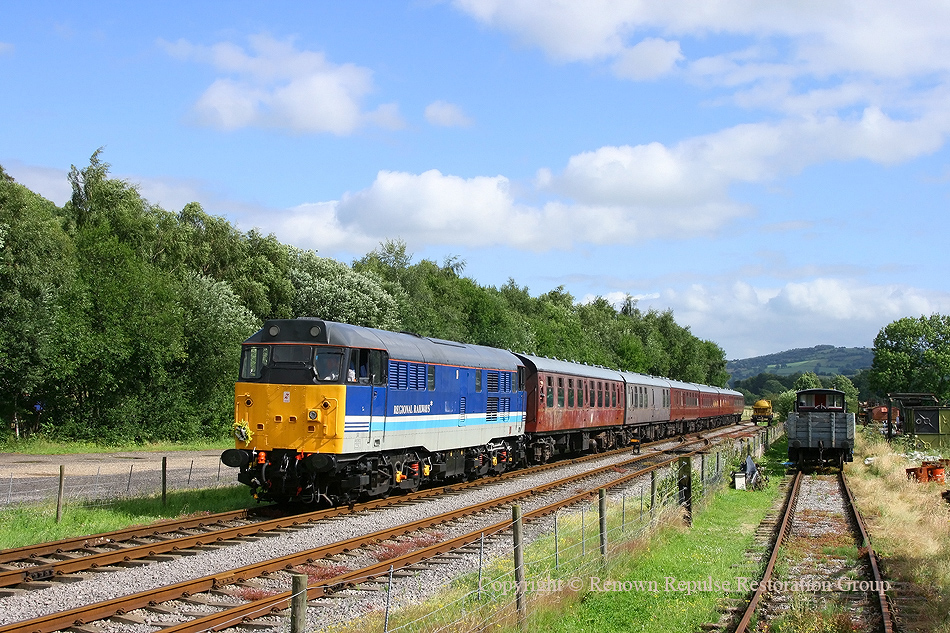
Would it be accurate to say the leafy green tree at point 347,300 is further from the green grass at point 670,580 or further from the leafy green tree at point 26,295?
the green grass at point 670,580

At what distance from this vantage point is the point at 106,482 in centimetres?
2364

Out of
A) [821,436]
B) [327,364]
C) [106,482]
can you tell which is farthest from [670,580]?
[821,436]

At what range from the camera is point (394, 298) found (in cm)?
5781

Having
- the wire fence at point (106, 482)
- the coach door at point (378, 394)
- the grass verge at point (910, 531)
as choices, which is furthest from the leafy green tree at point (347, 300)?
the coach door at point (378, 394)

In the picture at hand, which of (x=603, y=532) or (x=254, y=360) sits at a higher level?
(x=254, y=360)

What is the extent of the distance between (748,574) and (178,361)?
34.6 meters

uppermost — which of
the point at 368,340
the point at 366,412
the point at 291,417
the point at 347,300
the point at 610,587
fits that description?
the point at 347,300

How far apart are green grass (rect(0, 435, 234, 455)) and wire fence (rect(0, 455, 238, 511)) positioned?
16.3 ft

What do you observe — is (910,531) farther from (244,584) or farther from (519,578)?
(244,584)

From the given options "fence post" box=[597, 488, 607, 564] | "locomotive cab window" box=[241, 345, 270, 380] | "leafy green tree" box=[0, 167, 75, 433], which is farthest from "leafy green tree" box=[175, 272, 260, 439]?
"fence post" box=[597, 488, 607, 564]

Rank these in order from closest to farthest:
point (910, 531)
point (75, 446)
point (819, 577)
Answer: point (819, 577)
point (910, 531)
point (75, 446)

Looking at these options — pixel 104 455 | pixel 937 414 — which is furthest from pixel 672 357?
pixel 104 455

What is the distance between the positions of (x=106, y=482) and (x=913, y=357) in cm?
8411

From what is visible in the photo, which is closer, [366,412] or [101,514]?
[101,514]
